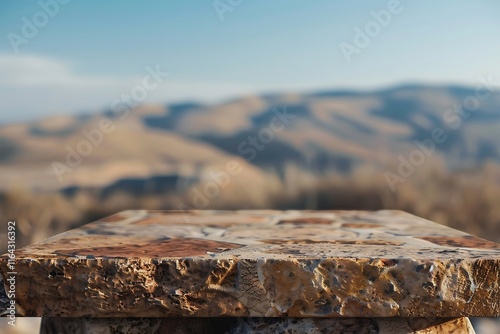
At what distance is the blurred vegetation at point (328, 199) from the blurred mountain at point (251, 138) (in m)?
0.15

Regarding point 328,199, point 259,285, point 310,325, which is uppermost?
point 259,285

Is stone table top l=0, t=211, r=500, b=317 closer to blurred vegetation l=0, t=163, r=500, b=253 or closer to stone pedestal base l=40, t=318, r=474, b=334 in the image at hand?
stone pedestal base l=40, t=318, r=474, b=334

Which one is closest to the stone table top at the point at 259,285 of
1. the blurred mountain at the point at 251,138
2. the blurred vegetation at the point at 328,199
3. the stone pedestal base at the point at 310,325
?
the stone pedestal base at the point at 310,325

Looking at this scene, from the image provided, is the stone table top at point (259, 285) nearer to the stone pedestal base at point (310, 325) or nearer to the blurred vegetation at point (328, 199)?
the stone pedestal base at point (310, 325)

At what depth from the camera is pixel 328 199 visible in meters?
4.09

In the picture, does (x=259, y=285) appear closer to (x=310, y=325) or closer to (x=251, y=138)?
(x=310, y=325)

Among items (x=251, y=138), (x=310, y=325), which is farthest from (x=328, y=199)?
(x=310, y=325)

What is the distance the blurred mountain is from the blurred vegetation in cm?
15

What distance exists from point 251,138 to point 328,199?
1249 mm

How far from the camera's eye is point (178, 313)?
138 centimetres

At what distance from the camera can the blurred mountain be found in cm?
452

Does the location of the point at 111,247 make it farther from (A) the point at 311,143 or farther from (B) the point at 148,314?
(A) the point at 311,143

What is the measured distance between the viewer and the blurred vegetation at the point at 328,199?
387 centimetres

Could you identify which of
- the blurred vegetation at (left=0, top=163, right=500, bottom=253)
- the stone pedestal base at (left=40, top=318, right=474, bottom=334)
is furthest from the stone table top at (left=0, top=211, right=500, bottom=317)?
the blurred vegetation at (left=0, top=163, right=500, bottom=253)
